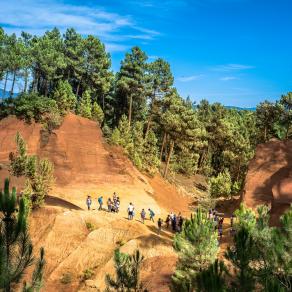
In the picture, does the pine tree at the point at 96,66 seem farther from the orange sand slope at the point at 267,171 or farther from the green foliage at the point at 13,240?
the green foliage at the point at 13,240

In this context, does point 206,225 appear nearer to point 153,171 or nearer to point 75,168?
point 75,168

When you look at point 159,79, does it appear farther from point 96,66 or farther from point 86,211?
point 86,211

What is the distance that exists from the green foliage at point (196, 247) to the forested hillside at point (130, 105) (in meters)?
31.8

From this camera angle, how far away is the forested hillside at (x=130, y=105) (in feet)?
157

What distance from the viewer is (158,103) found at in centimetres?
6575

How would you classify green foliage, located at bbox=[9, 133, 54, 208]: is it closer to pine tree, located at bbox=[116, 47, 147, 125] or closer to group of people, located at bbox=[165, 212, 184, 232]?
group of people, located at bbox=[165, 212, 184, 232]

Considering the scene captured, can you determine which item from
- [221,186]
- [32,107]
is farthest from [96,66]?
[221,186]

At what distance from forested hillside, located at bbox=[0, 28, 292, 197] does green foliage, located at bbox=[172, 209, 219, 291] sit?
31.8 meters

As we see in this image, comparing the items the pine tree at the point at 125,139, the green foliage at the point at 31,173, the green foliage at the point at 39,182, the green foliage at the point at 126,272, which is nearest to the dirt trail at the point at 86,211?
the green foliage at the point at 39,182

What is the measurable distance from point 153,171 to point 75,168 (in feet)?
48.5

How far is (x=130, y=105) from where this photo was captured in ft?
204

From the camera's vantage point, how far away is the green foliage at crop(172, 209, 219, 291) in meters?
17.5

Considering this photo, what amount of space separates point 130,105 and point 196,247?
151ft

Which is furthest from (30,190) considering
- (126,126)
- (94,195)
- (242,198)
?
(126,126)
